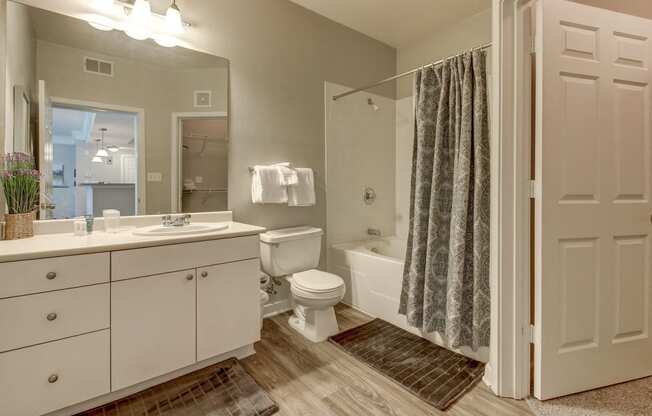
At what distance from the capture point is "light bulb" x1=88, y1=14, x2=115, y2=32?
Result: 67.4 inches

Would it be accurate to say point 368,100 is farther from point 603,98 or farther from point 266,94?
point 603,98

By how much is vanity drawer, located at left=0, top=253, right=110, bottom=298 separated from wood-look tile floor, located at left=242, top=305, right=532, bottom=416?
981mm

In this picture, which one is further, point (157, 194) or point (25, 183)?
point (157, 194)

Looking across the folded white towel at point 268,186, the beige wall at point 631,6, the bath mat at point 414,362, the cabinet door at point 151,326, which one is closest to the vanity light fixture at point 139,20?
the folded white towel at point 268,186

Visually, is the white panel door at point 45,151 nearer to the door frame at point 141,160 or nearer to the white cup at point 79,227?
the white cup at point 79,227

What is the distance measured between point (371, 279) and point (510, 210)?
4.10ft

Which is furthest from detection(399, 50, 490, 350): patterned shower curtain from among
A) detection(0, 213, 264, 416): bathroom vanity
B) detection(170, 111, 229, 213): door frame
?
detection(170, 111, 229, 213): door frame

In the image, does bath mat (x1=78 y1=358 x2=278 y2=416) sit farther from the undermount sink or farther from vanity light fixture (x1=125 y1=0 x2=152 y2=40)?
vanity light fixture (x1=125 y1=0 x2=152 y2=40)

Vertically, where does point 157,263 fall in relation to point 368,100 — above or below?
below

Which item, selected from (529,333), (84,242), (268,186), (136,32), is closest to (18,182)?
(84,242)

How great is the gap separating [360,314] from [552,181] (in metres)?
1.68

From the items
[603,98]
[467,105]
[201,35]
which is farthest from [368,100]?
[603,98]

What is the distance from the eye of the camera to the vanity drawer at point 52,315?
116 cm

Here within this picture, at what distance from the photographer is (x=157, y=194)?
194 cm
